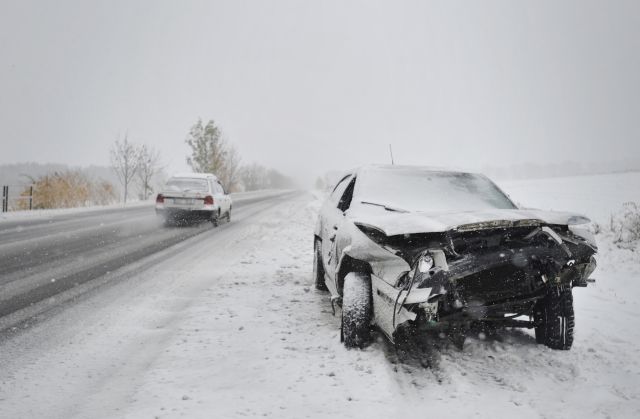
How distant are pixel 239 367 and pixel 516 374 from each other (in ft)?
6.97

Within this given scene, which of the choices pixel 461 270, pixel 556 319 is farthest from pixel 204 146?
pixel 461 270

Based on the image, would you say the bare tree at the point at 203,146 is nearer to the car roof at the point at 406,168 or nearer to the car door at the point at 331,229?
the car door at the point at 331,229

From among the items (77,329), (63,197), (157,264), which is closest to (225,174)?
(63,197)

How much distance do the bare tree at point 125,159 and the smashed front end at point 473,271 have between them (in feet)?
94.4

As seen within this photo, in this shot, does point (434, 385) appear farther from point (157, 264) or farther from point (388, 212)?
point (157, 264)

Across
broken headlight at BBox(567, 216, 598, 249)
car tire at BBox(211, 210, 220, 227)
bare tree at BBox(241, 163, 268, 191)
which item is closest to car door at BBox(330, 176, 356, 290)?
broken headlight at BBox(567, 216, 598, 249)

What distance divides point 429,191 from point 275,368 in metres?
2.35

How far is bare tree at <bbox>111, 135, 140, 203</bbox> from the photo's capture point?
1105 inches

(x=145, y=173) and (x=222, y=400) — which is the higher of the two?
(x=145, y=173)

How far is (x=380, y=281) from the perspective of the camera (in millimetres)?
3070

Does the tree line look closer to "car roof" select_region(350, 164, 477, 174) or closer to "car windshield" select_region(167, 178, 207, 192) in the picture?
"car windshield" select_region(167, 178, 207, 192)

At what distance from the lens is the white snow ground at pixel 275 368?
8.16 feet

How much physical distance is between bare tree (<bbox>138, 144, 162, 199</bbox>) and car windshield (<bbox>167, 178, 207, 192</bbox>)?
17.6m

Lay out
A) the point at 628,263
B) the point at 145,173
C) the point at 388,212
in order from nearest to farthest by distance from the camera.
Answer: the point at 388,212
the point at 628,263
the point at 145,173
